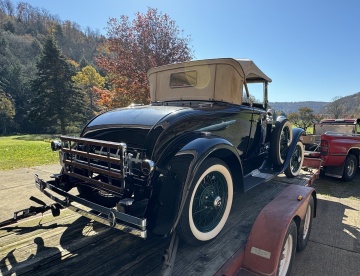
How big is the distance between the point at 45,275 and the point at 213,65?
2.96 metres

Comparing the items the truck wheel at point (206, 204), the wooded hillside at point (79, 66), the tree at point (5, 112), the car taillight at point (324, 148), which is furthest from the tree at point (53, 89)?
A: the truck wheel at point (206, 204)

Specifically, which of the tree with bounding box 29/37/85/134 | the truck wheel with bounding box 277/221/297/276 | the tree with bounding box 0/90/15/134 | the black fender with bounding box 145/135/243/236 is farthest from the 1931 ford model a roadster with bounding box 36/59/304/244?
the tree with bounding box 0/90/15/134

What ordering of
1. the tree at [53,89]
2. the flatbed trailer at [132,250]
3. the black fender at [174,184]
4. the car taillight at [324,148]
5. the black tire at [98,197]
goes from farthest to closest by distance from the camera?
1. the tree at [53,89]
2. the car taillight at [324,148]
3. the black tire at [98,197]
4. the black fender at [174,184]
5. the flatbed trailer at [132,250]

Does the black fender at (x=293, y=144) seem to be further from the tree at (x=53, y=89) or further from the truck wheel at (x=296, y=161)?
the tree at (x=53, y=89)

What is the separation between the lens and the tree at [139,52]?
39.1 ft

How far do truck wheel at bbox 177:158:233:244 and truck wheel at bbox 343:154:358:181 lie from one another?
5.40 meters

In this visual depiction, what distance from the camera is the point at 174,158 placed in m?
2.16

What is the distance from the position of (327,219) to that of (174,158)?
11.4 feet

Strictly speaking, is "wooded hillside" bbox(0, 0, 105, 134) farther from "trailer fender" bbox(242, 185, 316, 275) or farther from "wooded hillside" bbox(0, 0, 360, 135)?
"trailer fender" bbox(242, 185, 316, 275)

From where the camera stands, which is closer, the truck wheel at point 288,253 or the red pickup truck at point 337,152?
the truck wheel at point 288,253

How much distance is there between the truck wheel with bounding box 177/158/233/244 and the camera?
209 cm

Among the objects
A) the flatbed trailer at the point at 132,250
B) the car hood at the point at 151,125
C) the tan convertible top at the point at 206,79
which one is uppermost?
the tan convertible top at the point at 206,79

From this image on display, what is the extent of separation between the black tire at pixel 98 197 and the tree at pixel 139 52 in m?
9.41

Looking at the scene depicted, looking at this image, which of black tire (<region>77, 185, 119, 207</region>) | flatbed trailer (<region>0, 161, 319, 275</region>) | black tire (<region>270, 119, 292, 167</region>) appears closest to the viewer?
flatbed trailer (<region>0, 161, 319, 275</region>)
